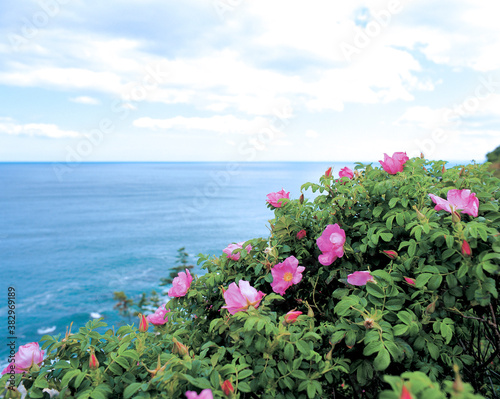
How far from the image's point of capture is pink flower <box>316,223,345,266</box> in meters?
1.62

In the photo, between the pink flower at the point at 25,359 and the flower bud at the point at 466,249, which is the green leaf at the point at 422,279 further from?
the pink flower at the point at 25,359

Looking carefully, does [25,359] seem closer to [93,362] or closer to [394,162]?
[93,362]

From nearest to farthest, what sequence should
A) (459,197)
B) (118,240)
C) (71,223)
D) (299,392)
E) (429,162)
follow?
Answer: (299,392), (459,197), (429,162), (118,240), (71,223)

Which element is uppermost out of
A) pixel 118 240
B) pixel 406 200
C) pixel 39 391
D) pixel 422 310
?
pixel 406 200

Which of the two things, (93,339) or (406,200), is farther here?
(406,200)

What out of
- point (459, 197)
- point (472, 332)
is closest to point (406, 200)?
point (459, 197)

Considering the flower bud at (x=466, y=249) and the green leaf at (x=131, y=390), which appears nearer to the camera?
the green leaf at (x=131, y=390)

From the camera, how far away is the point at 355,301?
130 cm

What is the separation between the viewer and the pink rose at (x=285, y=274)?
167 cm

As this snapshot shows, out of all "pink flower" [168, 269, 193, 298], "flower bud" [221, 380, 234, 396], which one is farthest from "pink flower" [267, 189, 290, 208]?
"flower bud" [221, 380, 234, 396]

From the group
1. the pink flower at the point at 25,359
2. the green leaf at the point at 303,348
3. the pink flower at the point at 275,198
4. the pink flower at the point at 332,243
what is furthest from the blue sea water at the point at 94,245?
the pink flower at the point at 25,359

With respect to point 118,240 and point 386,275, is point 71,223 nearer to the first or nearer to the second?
point 118,240

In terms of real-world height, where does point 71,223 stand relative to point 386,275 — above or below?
below

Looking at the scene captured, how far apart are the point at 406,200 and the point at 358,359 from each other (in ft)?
2.47
